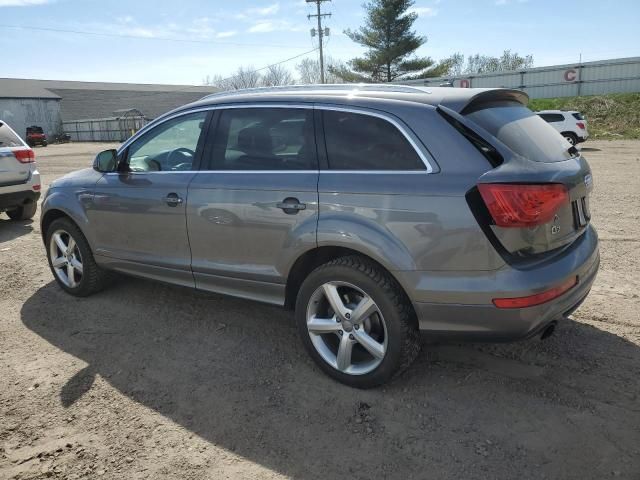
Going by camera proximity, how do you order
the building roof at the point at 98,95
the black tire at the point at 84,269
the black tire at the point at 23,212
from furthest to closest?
the building roof at the point at 98,95, the black tire at the point at 23,212, the black tire at the point at 84,269

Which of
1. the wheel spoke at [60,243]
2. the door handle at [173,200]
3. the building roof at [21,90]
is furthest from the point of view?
the building roof at [21,90]

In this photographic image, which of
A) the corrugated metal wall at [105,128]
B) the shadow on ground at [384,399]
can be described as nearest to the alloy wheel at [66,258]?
the shadow on ground at [384,399]

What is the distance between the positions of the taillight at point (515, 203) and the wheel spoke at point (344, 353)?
1.17 meters

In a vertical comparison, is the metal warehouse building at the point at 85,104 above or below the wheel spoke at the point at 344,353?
above

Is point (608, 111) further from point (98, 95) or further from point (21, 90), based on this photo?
point (98, 95)

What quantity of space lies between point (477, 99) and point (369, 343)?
5.17ft

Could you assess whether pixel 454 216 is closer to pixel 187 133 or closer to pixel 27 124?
pixel 187 133

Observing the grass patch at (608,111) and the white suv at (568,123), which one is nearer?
the white suv at (568,123)

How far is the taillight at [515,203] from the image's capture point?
2641mm

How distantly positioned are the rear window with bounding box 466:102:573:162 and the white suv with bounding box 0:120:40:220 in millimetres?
7339

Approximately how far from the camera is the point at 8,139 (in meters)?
8.09

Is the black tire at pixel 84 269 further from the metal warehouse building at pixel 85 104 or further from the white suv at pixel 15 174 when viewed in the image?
the metal warehouse building at pixel 85 104

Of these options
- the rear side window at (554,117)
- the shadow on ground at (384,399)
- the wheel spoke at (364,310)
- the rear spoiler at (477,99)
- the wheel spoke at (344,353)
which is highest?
the rear spoiler at (477,99)

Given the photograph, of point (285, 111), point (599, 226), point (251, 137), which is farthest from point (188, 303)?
point (599, 226)
